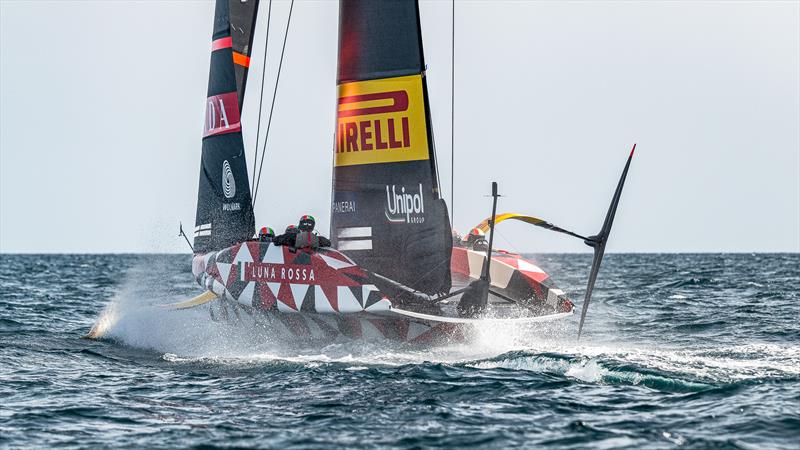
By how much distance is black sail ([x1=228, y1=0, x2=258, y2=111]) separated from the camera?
15.2 m

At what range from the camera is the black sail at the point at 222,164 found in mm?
13820

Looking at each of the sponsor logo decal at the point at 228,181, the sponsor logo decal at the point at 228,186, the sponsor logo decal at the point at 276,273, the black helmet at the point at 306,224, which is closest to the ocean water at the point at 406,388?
the sponsor logo decal at the point at 276,273

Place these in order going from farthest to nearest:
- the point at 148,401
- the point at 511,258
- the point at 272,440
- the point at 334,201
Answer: the point at 511,258, the point at 334,201, the point at 148,401, the point at 272,440

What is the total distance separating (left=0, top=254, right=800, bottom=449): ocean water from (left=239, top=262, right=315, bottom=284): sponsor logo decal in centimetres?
80

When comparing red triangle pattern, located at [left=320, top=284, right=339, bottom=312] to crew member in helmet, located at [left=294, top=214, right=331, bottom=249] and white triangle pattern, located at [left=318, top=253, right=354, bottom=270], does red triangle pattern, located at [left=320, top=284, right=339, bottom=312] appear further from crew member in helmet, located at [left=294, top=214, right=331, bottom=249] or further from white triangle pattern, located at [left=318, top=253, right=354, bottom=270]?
crew member in helmet, located at [left=294, top=214, right=331, bottom=249]

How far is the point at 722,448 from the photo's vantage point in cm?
614

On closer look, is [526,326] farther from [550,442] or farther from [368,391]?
[550,442]

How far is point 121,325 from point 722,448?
9.77 meters

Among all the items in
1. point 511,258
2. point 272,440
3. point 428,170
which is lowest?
point 272,440

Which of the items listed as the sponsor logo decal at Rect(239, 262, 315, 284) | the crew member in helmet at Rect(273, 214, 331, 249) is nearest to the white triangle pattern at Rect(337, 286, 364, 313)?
the sponsor logo decal at Rect(239, 262, 315, 284)

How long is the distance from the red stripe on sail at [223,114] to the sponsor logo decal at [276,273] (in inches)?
122

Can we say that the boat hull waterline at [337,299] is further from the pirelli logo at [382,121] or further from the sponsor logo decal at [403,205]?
the pirelli logo at [382,121]

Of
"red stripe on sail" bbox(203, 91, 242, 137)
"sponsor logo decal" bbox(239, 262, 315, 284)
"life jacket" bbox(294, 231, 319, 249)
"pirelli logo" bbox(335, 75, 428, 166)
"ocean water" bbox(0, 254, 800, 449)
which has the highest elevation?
"red stripe on sail" bbox(203, 91, 242, 137)

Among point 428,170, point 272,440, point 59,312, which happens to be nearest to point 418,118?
point 428,170
